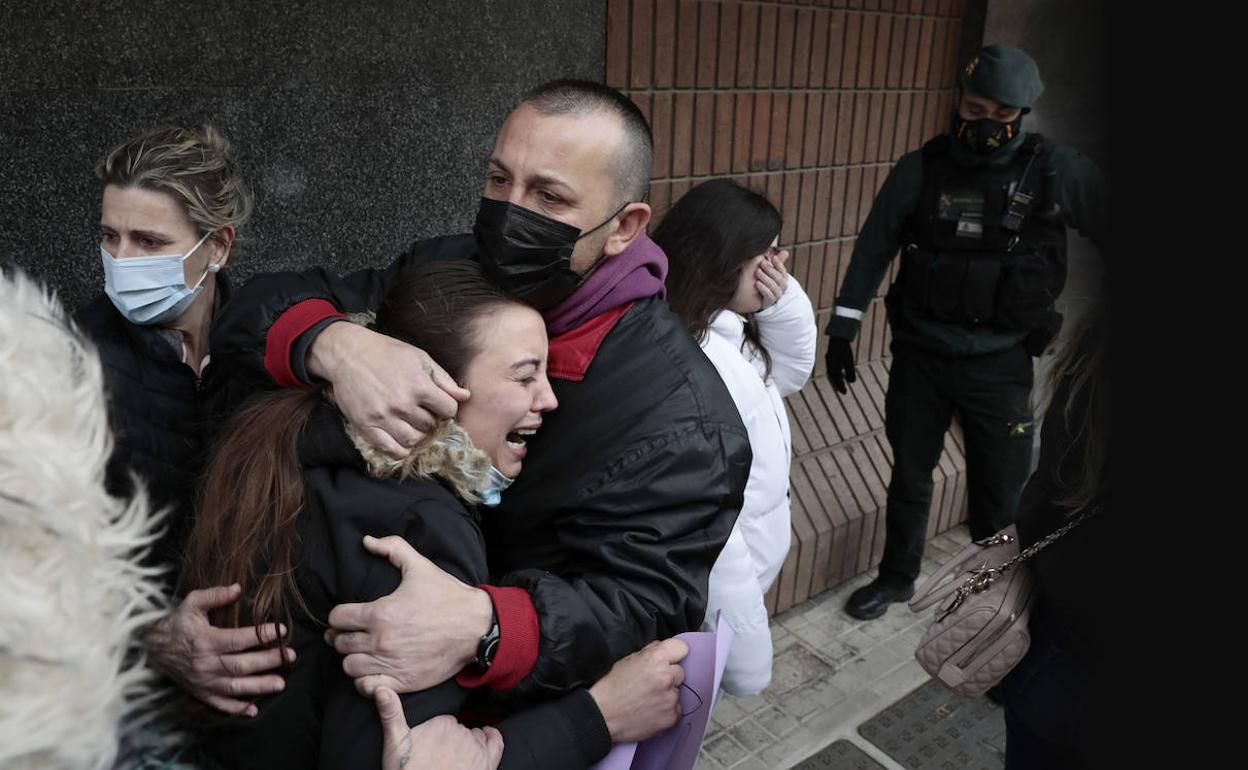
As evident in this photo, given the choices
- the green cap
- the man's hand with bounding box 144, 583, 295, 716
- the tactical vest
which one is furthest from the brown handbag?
the green cap

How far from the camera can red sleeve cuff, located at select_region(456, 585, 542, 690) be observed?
52.3 inches

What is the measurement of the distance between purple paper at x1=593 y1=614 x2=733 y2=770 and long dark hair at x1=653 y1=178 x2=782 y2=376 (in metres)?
1.18

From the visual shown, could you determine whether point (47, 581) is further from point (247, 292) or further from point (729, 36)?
point (729, 36)

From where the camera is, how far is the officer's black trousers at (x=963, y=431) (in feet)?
11.9

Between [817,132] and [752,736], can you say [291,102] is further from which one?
[752,736]

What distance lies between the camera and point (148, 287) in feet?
7.11

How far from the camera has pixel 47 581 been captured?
64 cm

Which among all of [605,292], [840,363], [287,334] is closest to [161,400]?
[287,334]

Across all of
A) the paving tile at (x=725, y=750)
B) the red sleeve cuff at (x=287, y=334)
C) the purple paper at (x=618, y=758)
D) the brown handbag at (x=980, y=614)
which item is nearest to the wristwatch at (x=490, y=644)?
the purple paper at (x=618, y=758)

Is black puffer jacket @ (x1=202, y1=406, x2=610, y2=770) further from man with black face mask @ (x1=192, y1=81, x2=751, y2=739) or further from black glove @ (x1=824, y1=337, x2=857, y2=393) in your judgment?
black glove @ (x1=824, y1=337, x2=857, y2=393)

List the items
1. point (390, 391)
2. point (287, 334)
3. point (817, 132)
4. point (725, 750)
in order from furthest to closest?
point (817, 132)
point (725, 750)
point (287, 334)
point (390, 391)

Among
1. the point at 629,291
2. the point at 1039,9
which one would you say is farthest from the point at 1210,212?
the point at 629,291

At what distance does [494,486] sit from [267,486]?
35cm

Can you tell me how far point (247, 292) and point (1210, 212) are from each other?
184 centimetres
